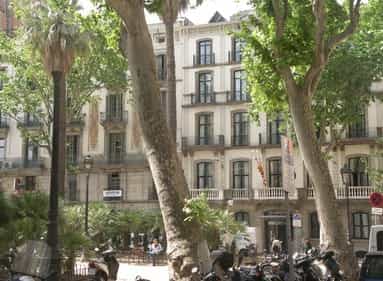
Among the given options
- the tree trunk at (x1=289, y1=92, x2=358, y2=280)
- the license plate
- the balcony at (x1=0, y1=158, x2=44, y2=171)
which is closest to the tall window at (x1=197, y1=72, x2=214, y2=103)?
the balcony at (x1=0, y1=158, x2=44, y2=171)

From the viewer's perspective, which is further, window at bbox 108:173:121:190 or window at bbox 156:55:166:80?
window at bbox 156:55:166:80

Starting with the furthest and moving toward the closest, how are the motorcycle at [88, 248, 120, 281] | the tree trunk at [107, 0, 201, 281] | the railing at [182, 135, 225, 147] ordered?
the railing at [182, 135, 225, 147] < the motorcycle at [88, 248, 120, 281] < the tree trunk at [107, 0, 201, 281]

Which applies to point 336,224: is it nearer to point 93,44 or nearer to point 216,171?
point 93,44

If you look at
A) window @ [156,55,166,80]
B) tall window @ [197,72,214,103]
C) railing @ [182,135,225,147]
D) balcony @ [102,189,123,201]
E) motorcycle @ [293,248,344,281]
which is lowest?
motorcycle @ [293,248,344,281]

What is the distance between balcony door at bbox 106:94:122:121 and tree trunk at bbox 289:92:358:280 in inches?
1164

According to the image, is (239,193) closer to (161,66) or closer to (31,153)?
(161,66)

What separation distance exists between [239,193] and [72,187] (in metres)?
13.1

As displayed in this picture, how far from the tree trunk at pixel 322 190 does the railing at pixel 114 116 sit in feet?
95.3

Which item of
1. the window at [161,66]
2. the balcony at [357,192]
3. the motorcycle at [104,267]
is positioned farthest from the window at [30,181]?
the motorcycle at [104,267]

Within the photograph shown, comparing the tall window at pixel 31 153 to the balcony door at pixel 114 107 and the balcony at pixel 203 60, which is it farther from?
the balcony at pixel 203 60

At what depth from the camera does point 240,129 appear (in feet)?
142

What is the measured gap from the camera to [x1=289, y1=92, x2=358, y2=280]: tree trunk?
16328 millimetres

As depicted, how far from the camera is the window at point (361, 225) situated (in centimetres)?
3941

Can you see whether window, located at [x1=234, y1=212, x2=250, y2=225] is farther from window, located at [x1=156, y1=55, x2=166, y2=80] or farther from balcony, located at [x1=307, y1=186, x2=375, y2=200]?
window, located at [x1=156, y1=55, x2=166, y2=80]
